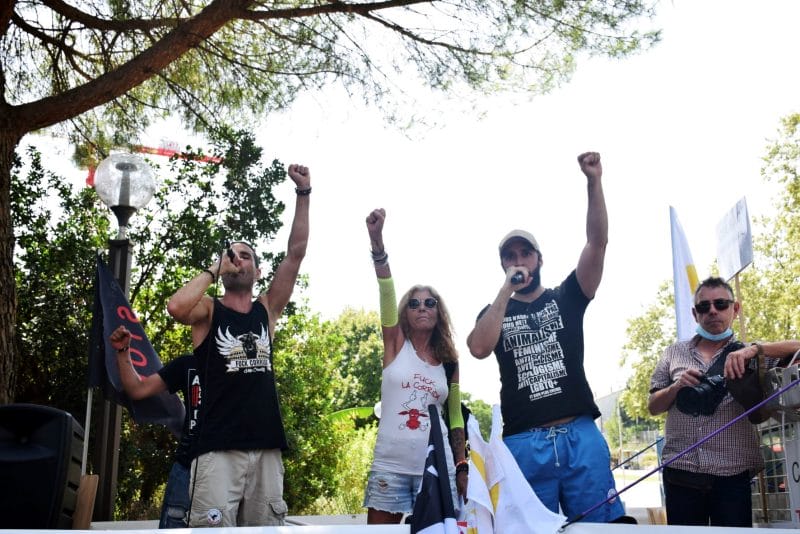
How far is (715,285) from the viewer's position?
3.18m

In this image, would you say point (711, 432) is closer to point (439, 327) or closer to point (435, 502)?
point (439, 327)

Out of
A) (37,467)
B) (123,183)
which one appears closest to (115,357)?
(123,183)

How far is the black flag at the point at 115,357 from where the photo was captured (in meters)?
4.10

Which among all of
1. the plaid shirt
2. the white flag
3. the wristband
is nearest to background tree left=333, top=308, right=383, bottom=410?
the white flag

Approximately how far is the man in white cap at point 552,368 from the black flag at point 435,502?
0.73 meters

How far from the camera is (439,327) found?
3543 mm

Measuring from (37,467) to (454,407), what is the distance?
1686 millimetres

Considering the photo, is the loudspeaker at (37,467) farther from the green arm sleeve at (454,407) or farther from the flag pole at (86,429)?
the green arm sleeve at (454,407)

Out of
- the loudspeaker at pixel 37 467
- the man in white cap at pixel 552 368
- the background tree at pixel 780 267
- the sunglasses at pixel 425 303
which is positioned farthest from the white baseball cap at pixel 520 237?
the background tree at pixel 780 267

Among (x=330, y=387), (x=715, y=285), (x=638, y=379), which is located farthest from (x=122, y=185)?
(x=638, y=379)

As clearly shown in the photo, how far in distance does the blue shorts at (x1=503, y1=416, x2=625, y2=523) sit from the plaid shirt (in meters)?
0.35

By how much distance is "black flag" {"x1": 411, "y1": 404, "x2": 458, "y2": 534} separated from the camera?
2049 mm

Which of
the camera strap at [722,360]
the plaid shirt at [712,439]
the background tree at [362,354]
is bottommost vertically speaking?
the plaid shirt at [712,439]

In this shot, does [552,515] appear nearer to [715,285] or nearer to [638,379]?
[715,285]
